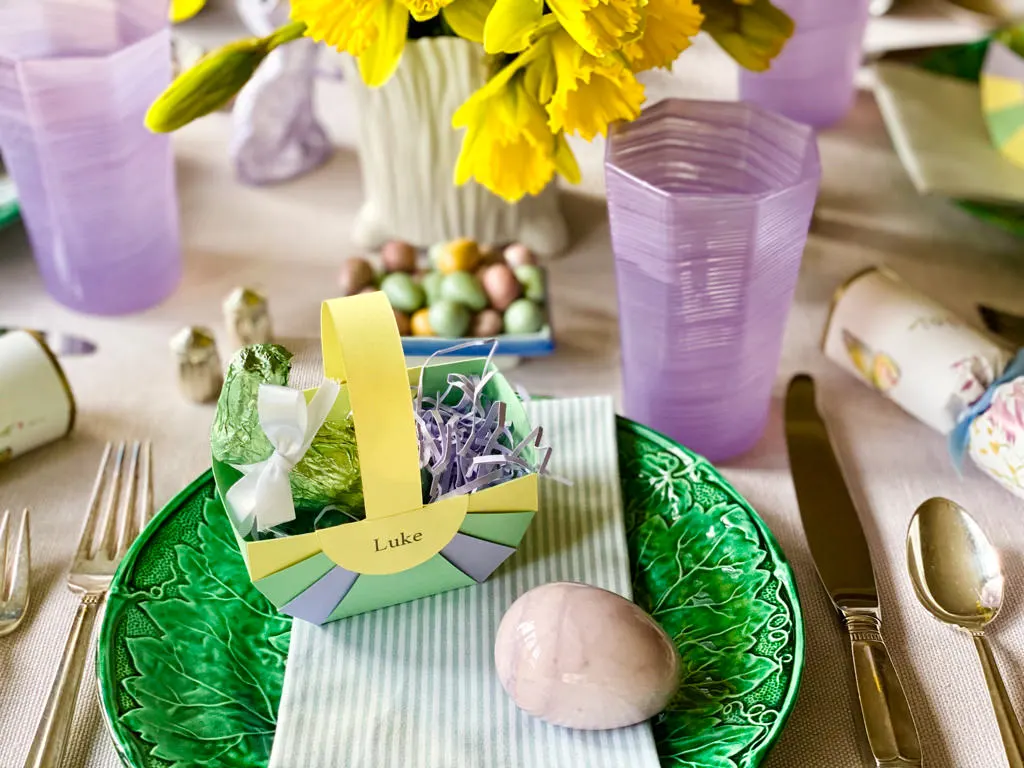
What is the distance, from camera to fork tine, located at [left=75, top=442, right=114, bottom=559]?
561 millimetres

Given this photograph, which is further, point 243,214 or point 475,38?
point 243,214

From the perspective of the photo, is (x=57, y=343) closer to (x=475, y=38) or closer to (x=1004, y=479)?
(x=475, y=38)

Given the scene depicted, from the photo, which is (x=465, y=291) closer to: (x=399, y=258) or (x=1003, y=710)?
(x=399, y=258)

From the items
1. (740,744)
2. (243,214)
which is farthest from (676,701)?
(243,214)

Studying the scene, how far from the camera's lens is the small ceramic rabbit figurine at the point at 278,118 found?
2.82 feet

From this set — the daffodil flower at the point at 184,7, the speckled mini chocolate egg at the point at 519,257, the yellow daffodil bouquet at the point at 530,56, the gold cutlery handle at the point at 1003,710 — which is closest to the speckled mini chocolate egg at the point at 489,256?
the speckled mini chocolate egg at the point at 519,257

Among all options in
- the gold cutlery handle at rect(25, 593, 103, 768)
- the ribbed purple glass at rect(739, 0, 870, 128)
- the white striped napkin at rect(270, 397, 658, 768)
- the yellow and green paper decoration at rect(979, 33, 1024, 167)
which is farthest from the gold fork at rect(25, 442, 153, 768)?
the yellow and green paper decoration at rect(979, 33, 1024, 167)

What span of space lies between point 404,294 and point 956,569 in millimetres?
382

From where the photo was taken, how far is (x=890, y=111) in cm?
83

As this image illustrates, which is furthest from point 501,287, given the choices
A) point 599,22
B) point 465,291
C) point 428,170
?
point 599,22

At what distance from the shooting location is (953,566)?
555mm

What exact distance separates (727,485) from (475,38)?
27cm

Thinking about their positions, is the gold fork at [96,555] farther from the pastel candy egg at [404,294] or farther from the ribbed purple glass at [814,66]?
the ribbed purple glass at [814,66]

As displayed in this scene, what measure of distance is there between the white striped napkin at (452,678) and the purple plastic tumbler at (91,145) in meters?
0.37
